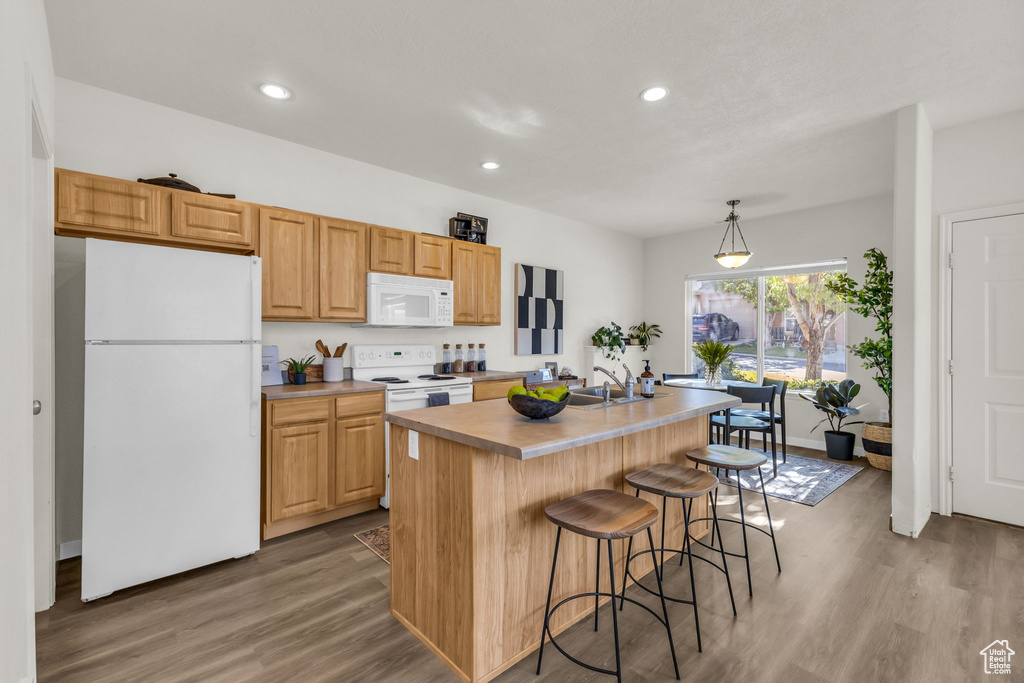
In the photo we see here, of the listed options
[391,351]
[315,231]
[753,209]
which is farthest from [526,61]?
[753,209]

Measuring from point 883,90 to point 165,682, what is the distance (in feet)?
15.0

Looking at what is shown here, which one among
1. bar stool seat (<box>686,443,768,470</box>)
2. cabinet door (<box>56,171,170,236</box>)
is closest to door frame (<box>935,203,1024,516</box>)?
bar stool seat (<box>686,443,768,470</box>)

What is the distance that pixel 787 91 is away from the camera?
279cm

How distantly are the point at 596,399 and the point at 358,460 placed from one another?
176cm

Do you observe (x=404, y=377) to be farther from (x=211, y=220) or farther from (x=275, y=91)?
(x=275, y=91)

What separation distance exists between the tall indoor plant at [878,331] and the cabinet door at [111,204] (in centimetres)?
531

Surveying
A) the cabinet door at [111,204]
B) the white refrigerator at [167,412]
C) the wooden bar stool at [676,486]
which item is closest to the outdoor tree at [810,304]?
the wooden bar stool at [676,486]

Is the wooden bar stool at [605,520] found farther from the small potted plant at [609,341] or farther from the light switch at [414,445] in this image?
the small potted plant at [609,341]

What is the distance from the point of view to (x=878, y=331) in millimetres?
4316

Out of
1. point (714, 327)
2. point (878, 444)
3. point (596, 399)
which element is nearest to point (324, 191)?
point (596, 399)

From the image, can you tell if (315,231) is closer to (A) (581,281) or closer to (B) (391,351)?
(B) (391,351)

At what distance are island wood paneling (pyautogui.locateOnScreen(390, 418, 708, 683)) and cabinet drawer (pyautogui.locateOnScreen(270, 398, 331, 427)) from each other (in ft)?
3.83

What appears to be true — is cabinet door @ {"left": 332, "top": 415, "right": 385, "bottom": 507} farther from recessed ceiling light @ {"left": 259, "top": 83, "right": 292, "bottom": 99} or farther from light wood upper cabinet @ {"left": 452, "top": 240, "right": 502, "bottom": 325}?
recessed ceiling light @ {"left": 259, "top": 83, "right": 292, "bottom": 99}

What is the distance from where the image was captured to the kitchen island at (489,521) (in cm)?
176
